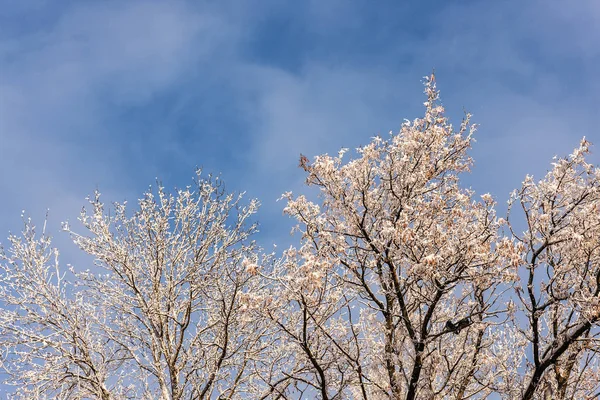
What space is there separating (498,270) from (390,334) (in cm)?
283

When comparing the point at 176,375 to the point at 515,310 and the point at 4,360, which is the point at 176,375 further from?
the point at 515,310

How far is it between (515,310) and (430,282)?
5.48 feet

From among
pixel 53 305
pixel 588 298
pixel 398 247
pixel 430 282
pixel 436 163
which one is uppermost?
pixel 436 163

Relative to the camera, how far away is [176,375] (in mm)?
13492

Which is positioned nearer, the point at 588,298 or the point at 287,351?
the point at 588,298

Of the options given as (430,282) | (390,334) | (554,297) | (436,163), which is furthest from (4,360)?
(554,297)

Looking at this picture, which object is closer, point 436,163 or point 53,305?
point 436,163

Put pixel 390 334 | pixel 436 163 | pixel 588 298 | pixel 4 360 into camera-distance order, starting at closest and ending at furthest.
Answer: pixel 588 298 → pixel 390 334 → pixel 436 163 → pixel 4 360

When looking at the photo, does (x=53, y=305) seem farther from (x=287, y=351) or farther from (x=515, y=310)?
(x=515, y=310)

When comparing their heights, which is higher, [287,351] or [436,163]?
[436,163]

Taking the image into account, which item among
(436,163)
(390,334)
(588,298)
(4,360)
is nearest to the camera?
(588,298)

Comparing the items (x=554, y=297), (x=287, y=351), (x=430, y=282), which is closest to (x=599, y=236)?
(x=554, y=297)

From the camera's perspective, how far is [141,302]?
566 inches

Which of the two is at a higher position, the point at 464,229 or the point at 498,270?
the point at 464,229
